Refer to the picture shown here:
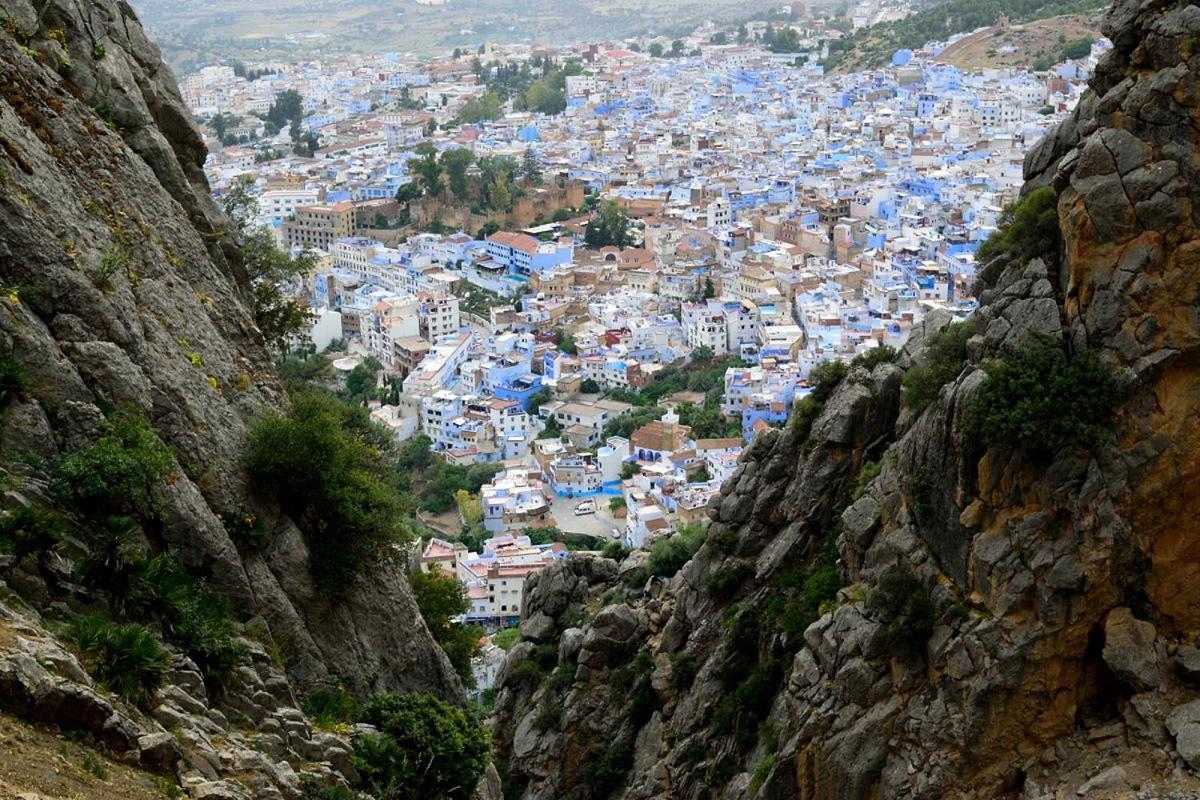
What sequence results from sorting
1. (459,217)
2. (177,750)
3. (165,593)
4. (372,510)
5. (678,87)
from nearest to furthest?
(177,750) → (165,593) → (372,510) → (459,217) → (678,87)

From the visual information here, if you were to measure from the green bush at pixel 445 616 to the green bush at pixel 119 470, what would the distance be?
8.02 meters

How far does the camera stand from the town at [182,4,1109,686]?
163ft

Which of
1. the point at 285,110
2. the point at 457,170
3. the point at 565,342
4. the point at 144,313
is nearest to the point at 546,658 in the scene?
the point at 144,313

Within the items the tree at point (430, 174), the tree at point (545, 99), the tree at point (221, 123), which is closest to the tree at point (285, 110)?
the tree at point (221, 123)

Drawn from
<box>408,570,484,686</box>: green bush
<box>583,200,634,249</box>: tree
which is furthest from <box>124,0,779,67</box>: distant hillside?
<box>408,570,484,686</box>: green bush

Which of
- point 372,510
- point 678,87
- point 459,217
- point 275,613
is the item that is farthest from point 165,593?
point 678,87

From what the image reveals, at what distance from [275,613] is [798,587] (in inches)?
258

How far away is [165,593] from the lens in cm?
1255

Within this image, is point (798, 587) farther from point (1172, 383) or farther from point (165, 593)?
point (165, 593)

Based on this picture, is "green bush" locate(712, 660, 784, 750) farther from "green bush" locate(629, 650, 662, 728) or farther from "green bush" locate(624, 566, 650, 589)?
"green bush" locate(624, 566, 650, 589)

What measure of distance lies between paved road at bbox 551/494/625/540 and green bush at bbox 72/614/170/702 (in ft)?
111

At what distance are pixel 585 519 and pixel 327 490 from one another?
3189 cm

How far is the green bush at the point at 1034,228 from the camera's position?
15023mm

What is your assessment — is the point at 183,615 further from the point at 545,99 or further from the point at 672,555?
the point at 545,99
